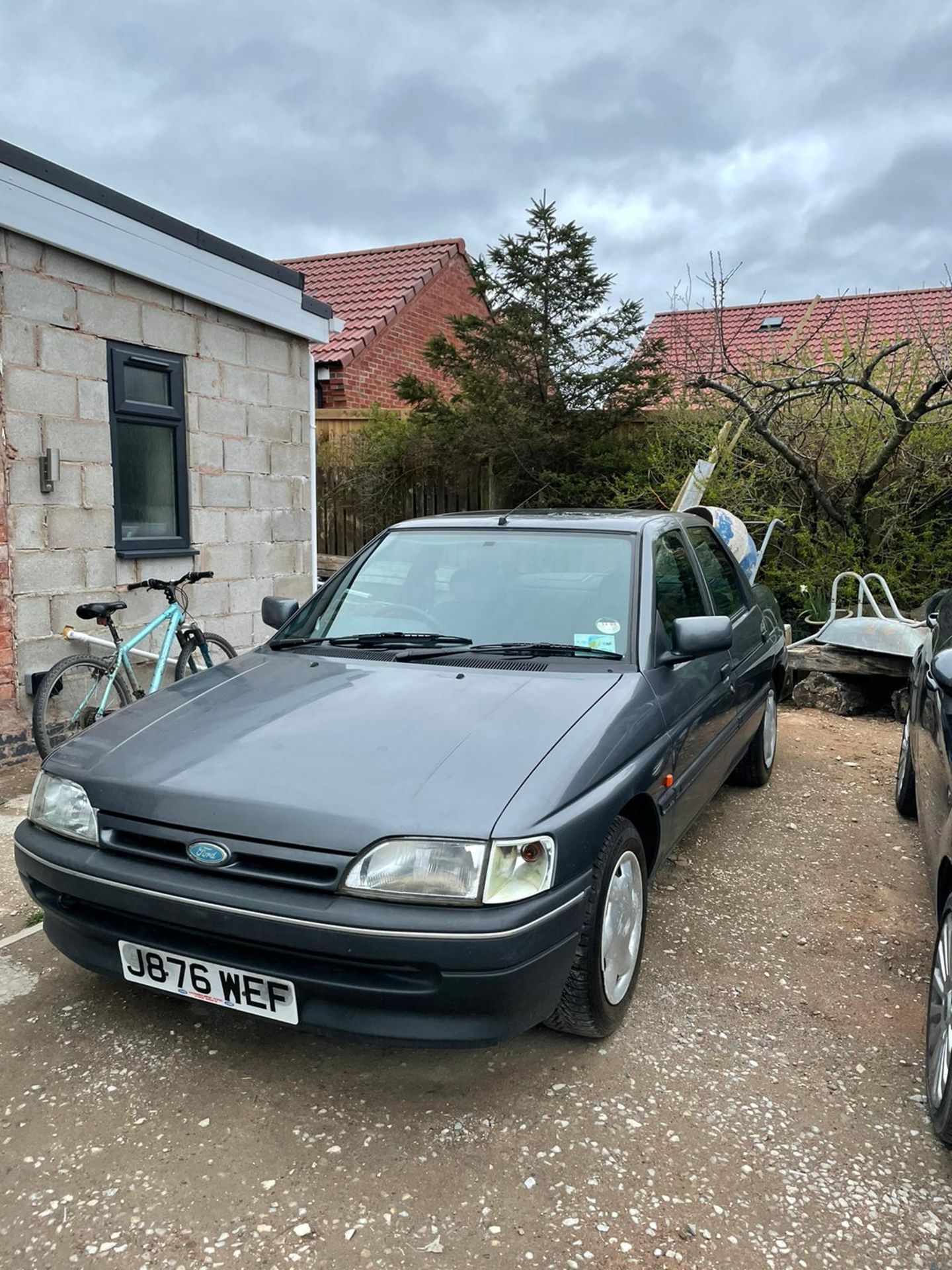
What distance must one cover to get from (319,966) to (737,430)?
7810 mm

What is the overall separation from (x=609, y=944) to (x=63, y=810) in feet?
5.41

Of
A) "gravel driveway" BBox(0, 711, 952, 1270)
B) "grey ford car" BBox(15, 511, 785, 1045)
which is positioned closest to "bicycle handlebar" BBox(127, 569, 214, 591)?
"grey ford car" BBox(15, 511, 785, 1045)

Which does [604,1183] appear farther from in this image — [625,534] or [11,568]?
[11,568]

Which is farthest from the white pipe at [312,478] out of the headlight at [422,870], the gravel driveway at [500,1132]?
the headlight at [422,870]

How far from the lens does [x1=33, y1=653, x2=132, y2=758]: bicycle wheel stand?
532cm

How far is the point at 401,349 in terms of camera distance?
15031 mm

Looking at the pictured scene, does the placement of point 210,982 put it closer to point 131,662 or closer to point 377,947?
point 377,947

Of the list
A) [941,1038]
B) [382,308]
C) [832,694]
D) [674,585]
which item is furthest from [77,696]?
[382,308]

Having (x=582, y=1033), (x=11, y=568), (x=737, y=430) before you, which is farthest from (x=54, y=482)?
(x=737, y=430)

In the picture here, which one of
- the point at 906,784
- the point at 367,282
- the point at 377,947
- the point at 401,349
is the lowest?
the point at 906,784

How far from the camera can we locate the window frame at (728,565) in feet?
14.0

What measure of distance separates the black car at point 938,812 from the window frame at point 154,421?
4867mm

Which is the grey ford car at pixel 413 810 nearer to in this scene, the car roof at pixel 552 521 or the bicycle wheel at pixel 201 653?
the car roof at pixel 552 521

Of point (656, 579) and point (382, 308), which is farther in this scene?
point (382, 308)
